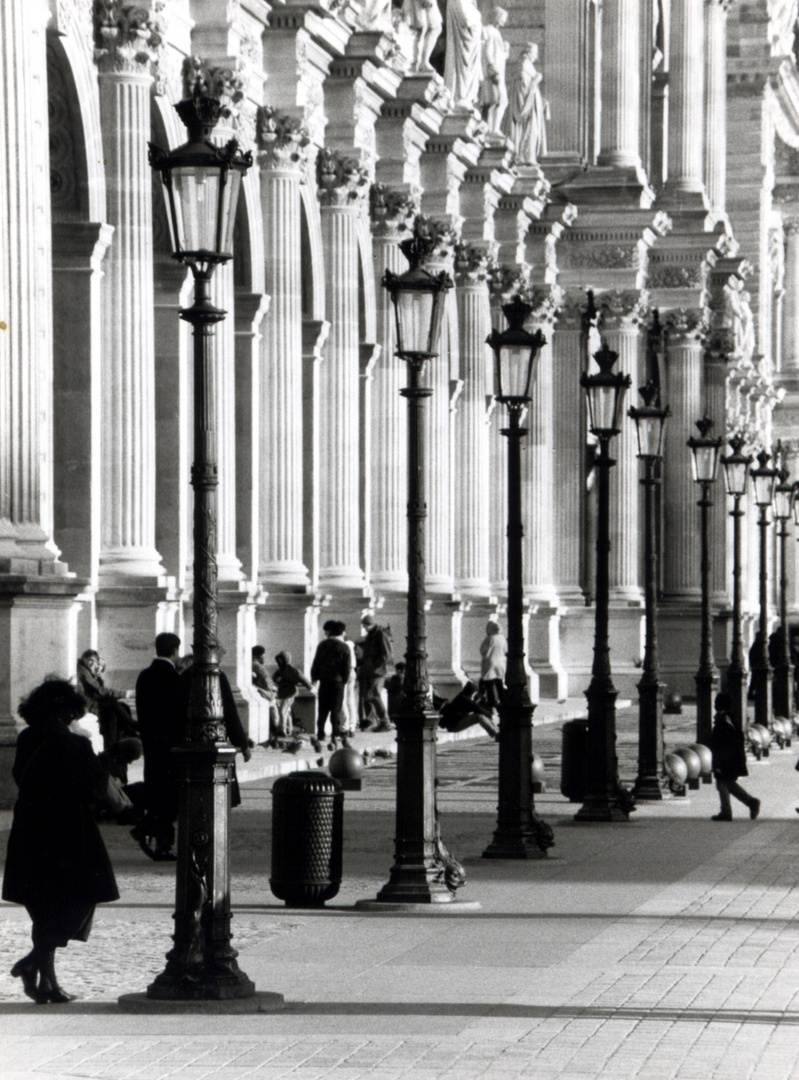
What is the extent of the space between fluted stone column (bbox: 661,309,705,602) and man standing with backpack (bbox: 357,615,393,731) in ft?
93.4

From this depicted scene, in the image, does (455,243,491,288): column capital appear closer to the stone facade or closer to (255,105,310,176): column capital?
the stone facade

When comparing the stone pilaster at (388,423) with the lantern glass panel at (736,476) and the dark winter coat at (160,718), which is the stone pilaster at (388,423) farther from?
the dark winter coat at (160,718)

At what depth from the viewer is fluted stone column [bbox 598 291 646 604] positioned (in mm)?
68250

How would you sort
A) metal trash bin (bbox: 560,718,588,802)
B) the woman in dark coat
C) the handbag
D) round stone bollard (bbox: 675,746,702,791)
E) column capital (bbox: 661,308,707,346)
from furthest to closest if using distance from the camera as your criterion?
column capital (bbox: 661,308,707,346), round stone bollard (bbox: 675,746,702,791), metal trash bin (bbox: 560,718,588,802), the handbag, the woman in dark coat

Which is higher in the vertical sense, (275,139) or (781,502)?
(275,139)

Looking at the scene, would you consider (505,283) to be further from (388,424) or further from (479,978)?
(479,978)

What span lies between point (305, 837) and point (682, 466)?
182ft

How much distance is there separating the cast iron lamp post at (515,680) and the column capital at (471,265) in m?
32.7

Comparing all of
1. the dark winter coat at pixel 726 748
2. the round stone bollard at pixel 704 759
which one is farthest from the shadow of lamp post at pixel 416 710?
the round stone bollard at pixel 704 759

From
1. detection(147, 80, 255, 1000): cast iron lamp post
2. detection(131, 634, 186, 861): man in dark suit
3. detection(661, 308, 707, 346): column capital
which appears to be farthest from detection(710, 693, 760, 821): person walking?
detection(661, 308, 707, 346): column capital

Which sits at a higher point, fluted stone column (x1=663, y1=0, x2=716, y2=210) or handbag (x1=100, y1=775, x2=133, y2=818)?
fluted stone column (x1=663, y1=0, x2=716, y2=210)

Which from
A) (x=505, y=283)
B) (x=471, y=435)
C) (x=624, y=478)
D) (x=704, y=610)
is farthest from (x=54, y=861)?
(x=624, y=478)

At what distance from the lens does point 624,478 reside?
69.0 meters

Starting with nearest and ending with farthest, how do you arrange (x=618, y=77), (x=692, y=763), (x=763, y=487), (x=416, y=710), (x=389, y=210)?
(x=416, y=710)
(x=692, y=763)
(x=763, y=487)
(x=389, y=210)
(x=618, y=77)
